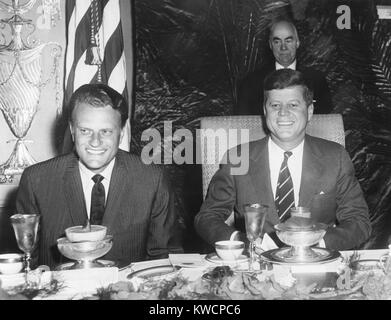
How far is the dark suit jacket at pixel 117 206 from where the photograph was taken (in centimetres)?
214

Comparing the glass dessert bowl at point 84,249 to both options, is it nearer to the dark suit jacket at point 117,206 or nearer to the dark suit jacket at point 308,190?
the dark suit jacket at point 117,206

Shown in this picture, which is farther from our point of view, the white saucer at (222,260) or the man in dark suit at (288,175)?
the man in dark suit at (288,175)

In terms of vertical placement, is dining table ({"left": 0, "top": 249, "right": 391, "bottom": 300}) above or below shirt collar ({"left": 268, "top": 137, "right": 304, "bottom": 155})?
below

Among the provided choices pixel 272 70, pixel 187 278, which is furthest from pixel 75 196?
pixel 272 70

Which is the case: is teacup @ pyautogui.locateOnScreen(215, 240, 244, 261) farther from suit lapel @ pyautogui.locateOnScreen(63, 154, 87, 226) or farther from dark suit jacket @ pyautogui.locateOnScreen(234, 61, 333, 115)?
dark suit jacket @ pyautogui.locateOnScreen(234, 61, 333, 115)

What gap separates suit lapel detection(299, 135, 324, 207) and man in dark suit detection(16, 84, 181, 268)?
667mm

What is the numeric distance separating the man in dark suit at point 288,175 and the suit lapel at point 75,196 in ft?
1.82

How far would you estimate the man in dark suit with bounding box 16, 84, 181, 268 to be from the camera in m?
2.14

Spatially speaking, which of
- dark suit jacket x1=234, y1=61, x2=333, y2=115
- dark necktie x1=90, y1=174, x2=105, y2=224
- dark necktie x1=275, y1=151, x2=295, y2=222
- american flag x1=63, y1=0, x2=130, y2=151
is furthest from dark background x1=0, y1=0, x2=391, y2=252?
dark necktie x1=90, y1=174, x2=105, y2=224

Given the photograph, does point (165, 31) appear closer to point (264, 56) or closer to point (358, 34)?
point (264, 56)

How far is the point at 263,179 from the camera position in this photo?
2.49 m

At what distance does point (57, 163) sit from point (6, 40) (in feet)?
7.96

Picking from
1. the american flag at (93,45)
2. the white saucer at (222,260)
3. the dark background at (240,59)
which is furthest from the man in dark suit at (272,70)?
the white saucer at (222,260)
